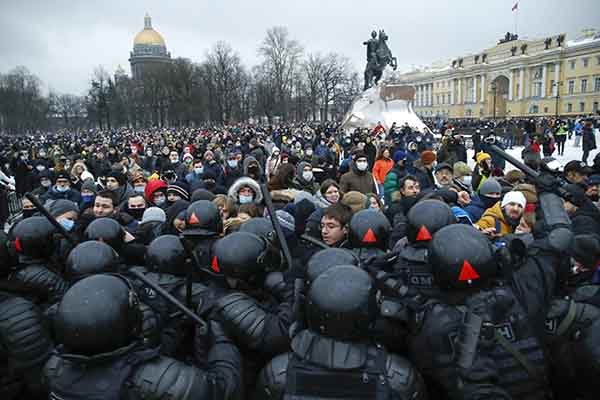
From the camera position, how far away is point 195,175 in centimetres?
930

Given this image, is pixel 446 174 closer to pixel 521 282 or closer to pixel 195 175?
pixel 521 282

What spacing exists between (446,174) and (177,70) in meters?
62.3

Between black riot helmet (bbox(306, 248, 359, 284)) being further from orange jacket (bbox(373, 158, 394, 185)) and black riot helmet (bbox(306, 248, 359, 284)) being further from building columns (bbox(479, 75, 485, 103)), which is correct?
building columns (bbox(479, 75, 485, 103))

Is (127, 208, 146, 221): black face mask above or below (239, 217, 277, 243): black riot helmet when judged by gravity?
below

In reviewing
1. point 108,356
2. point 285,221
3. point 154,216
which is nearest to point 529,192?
point 285,221

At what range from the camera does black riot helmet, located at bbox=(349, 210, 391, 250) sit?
3.41 m

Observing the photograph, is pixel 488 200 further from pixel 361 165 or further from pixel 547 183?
pixel 547 183

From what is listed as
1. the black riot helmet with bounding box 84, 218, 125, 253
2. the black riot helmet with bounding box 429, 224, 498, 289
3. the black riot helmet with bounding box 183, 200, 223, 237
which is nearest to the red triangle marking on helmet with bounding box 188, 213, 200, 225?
the black riot helmet with bounding box 183, 200, 223, 237

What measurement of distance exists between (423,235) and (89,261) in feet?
7.39

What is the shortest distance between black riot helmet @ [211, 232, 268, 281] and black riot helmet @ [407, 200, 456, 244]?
103cm

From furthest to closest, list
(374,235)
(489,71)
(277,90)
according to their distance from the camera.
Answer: (489,71) < (277,90) < (374,235)

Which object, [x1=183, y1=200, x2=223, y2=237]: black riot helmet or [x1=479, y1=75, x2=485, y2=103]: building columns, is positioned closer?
[x1=183, y1=200, x2=223, y2=237]: black riot helmet

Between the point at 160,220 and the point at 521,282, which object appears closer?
the point at 521,282

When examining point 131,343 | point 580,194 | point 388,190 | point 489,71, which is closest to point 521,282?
point 580,194
